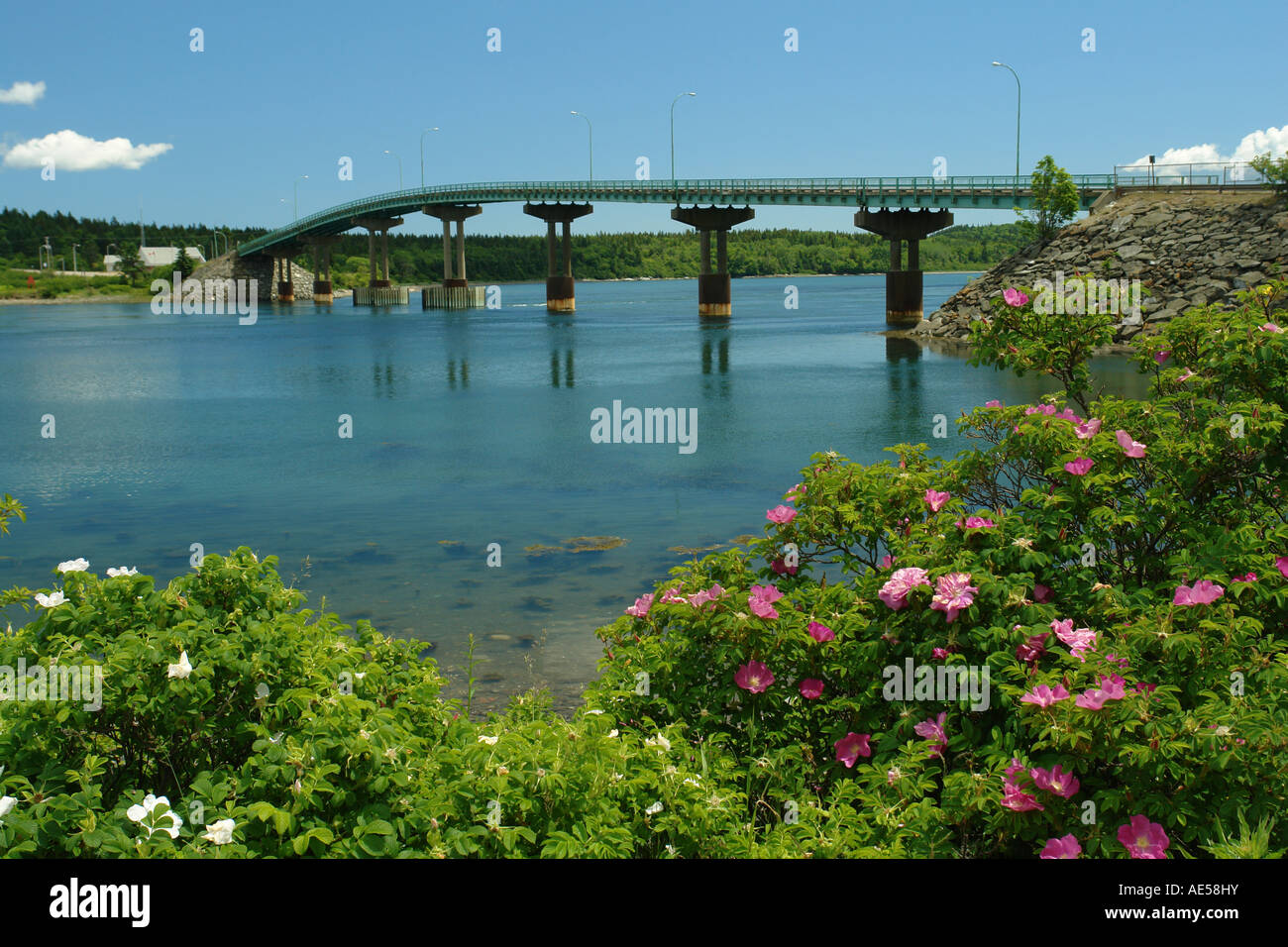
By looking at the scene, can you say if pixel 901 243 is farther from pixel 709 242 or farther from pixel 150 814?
pixel 150 814

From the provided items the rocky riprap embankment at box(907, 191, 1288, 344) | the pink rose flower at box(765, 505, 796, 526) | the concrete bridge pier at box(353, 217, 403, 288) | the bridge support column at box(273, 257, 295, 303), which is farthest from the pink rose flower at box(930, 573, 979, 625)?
the bridge support column at box(273, 257, 295, 303)

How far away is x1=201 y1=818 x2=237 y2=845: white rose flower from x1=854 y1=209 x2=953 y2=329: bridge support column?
254 ft

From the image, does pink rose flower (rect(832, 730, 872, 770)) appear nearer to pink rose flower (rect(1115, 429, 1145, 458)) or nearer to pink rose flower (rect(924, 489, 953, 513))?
pink rose flower (rect(924, 489, 953, 513))

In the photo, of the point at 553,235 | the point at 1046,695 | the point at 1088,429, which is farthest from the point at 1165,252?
the point at 553,235

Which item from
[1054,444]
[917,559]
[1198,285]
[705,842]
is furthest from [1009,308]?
[1198,285]

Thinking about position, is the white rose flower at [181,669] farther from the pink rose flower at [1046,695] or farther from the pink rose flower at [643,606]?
the pink rose flower at [1046,695]

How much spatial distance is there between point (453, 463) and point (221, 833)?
23243 millimetres

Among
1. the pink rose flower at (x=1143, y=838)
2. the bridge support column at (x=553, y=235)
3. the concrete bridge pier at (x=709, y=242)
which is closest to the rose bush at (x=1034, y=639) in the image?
the pink rose flower at (x=1143, y=838)

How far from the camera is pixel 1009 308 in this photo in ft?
25.0

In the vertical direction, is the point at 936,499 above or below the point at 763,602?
above

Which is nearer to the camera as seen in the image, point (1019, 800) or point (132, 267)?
point (1019, 800)

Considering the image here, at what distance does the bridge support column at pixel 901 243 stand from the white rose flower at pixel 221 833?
7748cm

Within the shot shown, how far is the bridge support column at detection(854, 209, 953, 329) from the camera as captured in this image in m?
78.9

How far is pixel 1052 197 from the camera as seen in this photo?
6369 centimetres
